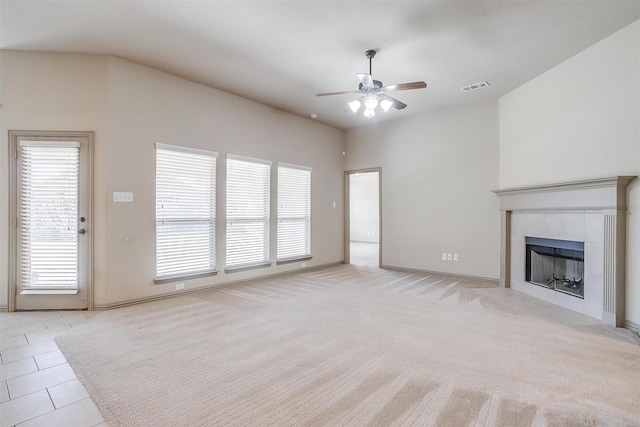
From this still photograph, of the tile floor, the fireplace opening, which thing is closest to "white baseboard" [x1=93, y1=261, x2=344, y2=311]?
the tile floor

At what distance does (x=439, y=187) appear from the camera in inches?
241

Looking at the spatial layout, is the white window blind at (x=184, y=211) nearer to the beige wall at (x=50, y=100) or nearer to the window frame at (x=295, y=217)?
the beige wall at (x=50, y=100)

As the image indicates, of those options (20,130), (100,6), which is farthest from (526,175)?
(20,130)

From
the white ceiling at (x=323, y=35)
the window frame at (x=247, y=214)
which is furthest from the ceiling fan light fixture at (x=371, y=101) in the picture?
the window frame at (x=247, y=214)

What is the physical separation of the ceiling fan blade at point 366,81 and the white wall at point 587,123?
2.66 metres

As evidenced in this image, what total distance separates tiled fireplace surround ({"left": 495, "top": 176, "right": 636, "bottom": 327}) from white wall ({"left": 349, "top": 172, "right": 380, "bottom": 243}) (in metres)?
7.78

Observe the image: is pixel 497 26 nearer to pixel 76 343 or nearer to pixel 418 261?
pixel 418 261

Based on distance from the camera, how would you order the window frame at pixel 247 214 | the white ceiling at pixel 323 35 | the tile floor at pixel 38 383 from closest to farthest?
the tile floor at pixel 38 383 < the white ceiling at pixel 323 35 < the window frame at pixel 247 214

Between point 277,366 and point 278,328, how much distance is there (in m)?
0.82

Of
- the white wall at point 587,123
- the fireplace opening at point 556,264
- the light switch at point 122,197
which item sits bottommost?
the fireplace opening at point 556,264

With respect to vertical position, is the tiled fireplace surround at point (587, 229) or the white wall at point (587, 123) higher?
the white wall at point (587, 123)

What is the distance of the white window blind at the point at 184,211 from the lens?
4441 millimetres

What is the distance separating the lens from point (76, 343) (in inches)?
116

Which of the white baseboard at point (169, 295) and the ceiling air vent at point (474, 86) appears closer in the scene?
the white baseboard at point (169, 295)
